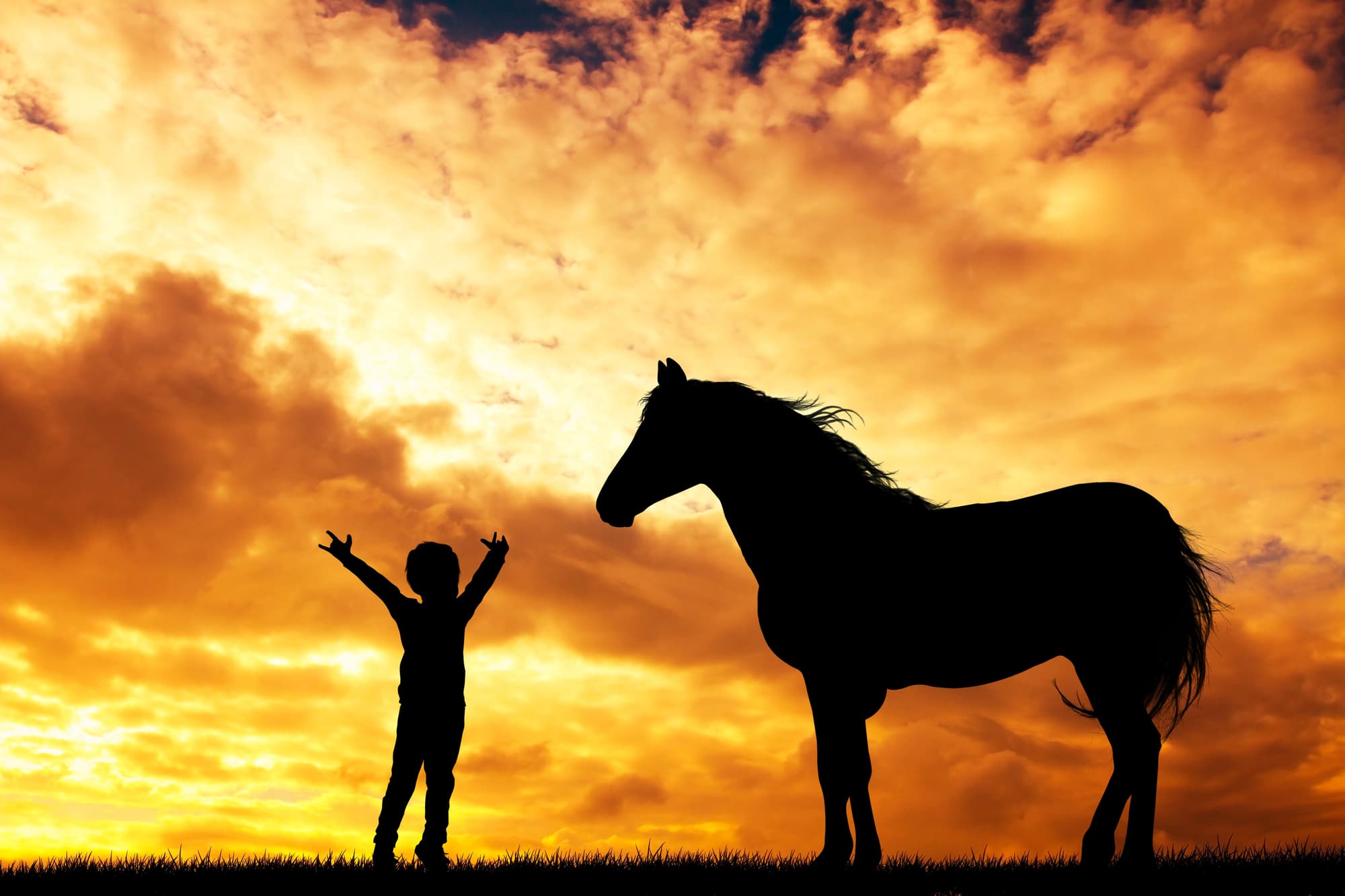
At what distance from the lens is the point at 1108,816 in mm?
7141

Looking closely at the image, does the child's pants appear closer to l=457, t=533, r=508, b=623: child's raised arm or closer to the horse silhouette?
l=457, t=533, r=508, b=623: child's raised arm

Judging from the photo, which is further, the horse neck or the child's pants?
the horse neck

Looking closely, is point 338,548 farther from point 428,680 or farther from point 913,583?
point 913,583

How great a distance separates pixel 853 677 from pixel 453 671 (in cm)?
293

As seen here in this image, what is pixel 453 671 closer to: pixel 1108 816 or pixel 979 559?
pixel 979 559

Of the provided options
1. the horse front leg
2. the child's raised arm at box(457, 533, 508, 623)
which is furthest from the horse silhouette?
the child's raised arm at box(457, 533, 508, 623)

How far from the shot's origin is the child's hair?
7.65 metres

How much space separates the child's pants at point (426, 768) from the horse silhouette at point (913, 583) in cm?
248

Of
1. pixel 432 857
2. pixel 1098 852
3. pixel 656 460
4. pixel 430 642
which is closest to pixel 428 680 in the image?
pixel 430 642

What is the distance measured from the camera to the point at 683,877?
7531 millimetres

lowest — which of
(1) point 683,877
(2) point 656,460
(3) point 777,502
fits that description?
(1) point 683,877

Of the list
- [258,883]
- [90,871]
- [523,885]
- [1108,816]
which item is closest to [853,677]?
[1108,816]

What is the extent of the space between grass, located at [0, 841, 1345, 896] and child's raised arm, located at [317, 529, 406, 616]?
6.28 ft

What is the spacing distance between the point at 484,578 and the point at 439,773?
1.44 m
